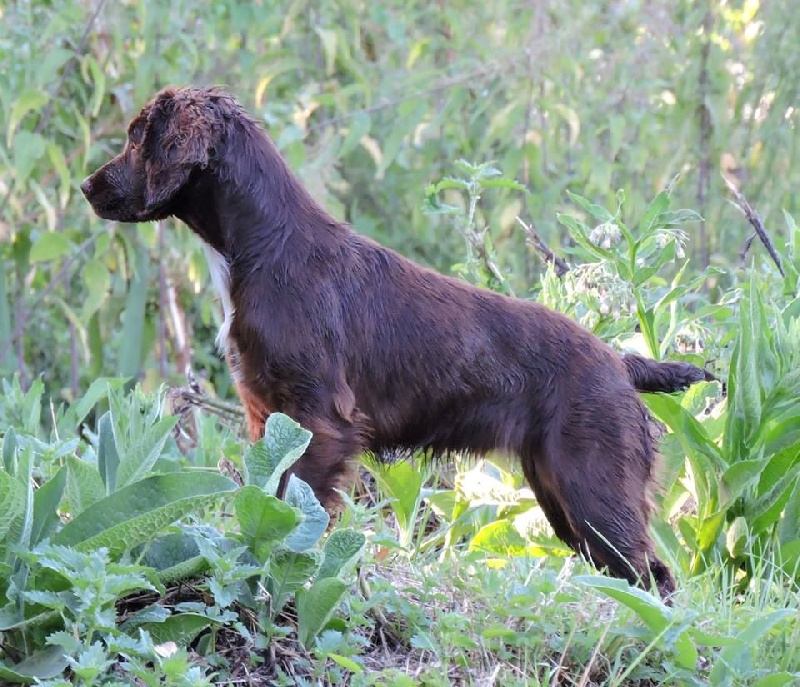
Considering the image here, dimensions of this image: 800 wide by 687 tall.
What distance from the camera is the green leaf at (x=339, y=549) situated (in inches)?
114

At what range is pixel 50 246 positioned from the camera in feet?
22.1

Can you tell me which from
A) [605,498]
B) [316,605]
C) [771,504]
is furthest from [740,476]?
[316,605]

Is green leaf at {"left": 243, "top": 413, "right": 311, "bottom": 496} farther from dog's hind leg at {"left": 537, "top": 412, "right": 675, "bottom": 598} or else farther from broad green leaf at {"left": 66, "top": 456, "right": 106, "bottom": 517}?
dog's hind leg at {"left": 537, "top": 412, "right": 675, "bottom": 598}

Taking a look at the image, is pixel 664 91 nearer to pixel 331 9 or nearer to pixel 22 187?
pixel 331 9

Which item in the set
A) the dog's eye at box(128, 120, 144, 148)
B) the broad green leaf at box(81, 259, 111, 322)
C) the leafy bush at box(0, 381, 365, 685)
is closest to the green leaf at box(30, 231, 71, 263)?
the broad green leaf at box(81, 259, 111, 322)

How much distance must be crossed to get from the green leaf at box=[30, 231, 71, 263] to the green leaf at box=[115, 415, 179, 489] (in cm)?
393

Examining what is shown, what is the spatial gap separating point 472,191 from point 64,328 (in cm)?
421

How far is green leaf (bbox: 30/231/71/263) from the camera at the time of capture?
672 centimetres

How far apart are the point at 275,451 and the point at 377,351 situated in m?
1.23

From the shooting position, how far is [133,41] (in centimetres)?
727

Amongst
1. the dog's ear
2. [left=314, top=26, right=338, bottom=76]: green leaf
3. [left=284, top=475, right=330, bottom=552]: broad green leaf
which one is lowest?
[left=284, top=475, right=330, bottom=552]: broad green leaf

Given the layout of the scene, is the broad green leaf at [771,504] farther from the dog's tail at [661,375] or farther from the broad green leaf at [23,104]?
the broad green leaf at [23,104]

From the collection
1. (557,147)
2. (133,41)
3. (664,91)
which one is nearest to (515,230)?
(557,147)

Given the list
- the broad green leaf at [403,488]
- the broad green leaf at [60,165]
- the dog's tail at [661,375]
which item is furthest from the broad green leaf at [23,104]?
the dog's tail at [661,375]
